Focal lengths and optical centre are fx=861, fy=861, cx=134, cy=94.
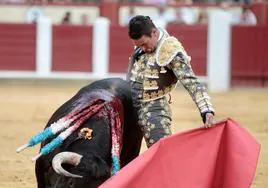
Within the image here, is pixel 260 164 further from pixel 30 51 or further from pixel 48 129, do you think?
pixel 30 51

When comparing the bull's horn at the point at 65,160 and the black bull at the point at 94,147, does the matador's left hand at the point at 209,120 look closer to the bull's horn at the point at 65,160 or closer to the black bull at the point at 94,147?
the black bull at the point at 94,147

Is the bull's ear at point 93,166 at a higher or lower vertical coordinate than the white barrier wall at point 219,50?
higher

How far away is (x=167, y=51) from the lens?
454 cm

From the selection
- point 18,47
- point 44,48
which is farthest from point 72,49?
point 18,47

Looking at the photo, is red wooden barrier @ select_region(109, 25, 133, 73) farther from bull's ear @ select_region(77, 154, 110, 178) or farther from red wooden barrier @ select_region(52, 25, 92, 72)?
bull's ear @ select_region(77, 154, 110, 178)

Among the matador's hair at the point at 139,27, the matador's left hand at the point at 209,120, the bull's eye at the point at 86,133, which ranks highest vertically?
the matador's hair at the point at 139,27

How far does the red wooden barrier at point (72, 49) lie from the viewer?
1384cm

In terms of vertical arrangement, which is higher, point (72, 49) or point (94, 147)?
point (94, 147)

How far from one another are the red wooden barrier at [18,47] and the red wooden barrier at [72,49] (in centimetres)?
39

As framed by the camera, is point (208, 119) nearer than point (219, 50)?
Yes

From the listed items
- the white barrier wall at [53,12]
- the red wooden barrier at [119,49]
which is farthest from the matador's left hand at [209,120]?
the white barrier wall at [53,12]

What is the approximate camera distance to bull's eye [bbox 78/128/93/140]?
14.2ft

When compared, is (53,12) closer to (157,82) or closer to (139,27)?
(157,82)

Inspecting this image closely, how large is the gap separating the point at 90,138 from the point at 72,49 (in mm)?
9620
